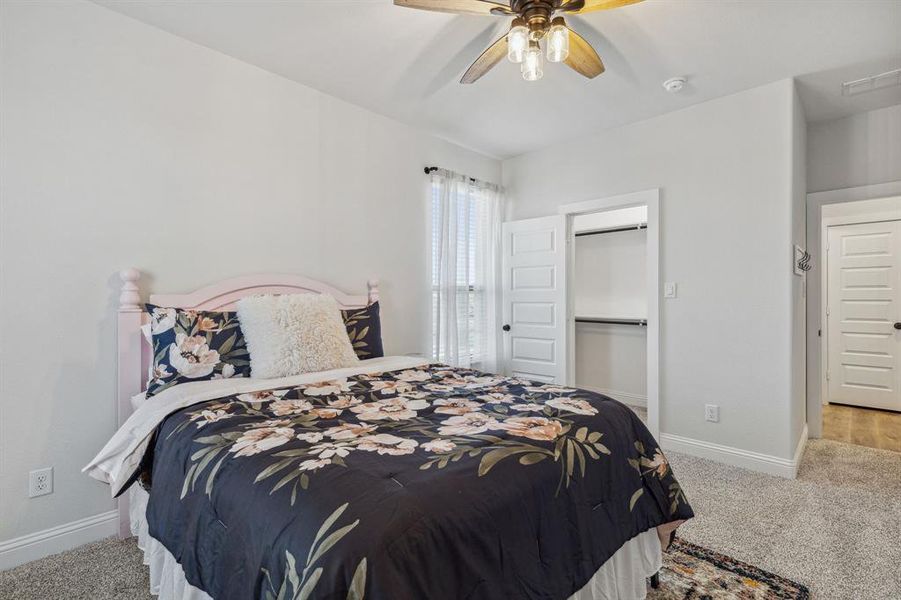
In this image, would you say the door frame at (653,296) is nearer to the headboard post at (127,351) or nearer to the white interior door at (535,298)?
the white interior door at (535,298)

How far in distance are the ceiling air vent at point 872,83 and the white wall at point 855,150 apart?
1.43 ft

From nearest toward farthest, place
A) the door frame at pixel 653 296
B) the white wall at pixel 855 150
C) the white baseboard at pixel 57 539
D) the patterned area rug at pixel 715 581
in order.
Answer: the patterned area rug at pixel 715 581
the white baseboard at pixel 57 539
the white wall at pixel 855 150
the door frame at pixel 653 296

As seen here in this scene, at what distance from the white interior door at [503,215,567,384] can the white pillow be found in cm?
222

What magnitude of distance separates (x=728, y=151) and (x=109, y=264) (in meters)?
3.90

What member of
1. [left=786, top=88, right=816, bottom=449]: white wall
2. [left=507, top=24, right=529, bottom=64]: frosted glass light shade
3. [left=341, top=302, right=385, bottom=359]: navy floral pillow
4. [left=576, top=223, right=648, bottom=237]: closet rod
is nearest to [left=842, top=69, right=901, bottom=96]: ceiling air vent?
[left=786, top=88, right=816, bottom=449]: white wall

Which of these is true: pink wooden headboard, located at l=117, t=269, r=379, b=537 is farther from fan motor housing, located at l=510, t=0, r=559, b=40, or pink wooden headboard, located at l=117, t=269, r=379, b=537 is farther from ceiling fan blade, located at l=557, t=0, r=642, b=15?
ceiling fan blade, located at l=557, t=0, r=642, b=15

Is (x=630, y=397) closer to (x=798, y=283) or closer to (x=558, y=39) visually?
(x=798, y=283)

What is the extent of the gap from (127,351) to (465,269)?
8.66ft

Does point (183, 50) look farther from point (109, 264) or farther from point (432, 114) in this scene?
point (432, 114)

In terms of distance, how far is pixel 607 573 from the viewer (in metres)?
1.45

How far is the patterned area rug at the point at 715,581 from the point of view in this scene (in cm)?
170

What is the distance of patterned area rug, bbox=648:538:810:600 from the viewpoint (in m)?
1.70

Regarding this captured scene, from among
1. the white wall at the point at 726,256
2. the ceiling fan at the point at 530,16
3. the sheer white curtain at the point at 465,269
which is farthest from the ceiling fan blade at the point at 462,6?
the white wall at the point at 726,256

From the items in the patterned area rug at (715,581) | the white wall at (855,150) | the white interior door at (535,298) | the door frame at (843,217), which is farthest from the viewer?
the door frame at (843,217)
